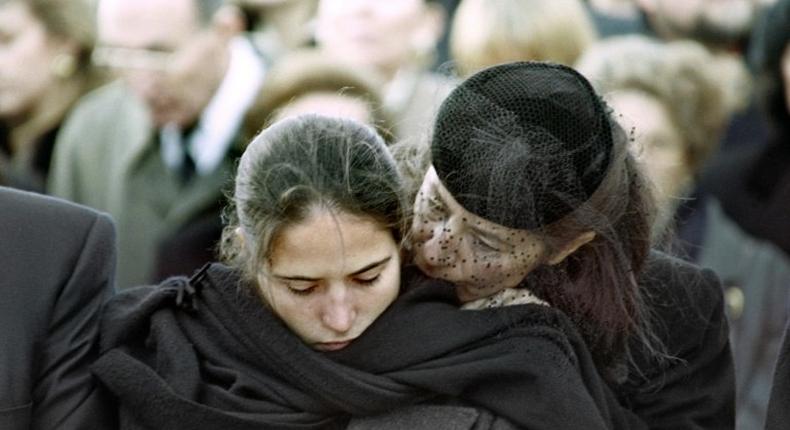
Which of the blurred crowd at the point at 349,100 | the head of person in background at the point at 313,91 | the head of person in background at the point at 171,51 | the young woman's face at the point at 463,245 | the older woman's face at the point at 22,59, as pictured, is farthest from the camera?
the older woman's face at the point at 22,59

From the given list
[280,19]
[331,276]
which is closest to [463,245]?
[331,276]

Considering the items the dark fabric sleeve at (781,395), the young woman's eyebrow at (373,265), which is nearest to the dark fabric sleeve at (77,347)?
the young woman's eyebrow at (373,265)

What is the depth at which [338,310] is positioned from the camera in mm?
3191

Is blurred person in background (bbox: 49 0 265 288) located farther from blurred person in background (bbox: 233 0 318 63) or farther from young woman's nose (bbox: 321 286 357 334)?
young woman's nose (bbox: 321 286 357 334)

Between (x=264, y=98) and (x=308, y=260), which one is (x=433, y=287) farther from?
(x=264, y=98)

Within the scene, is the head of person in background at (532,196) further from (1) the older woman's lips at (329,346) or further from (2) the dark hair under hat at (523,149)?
(1) the older woman's lips at (329,346)

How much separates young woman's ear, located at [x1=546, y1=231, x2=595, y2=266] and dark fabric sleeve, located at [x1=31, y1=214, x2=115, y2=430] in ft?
2.51

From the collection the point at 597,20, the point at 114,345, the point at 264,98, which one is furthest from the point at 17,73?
the point at 114,345

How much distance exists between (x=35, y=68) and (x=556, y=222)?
262cm

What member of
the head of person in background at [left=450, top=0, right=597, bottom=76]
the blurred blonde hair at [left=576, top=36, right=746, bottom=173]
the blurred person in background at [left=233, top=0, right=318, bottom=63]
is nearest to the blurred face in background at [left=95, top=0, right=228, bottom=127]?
the head of person in background at [left=450, top=0, right=597, bottom=76]

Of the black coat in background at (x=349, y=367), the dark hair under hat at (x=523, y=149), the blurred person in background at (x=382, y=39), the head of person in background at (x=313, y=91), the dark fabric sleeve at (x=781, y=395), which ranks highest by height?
the dark hair under hat at (x=523, y=149)

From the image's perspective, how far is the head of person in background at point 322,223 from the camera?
316 cm

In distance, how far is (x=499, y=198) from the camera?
3207mm

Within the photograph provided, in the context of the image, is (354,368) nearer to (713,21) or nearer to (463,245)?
(463,245)
